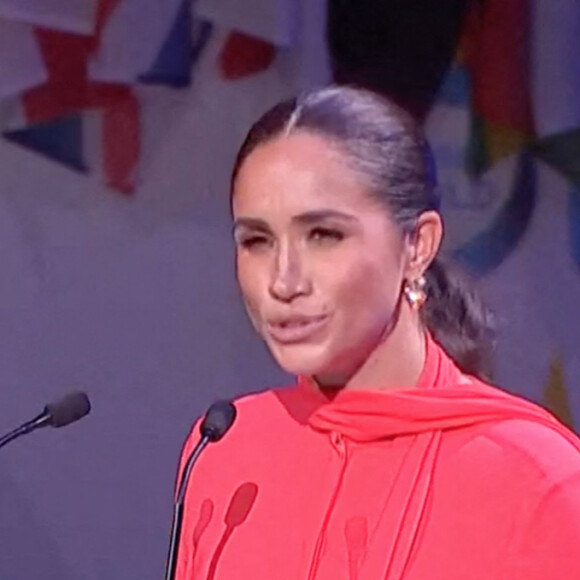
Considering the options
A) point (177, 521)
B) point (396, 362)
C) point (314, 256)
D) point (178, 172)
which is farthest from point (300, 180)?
point (178, 172)

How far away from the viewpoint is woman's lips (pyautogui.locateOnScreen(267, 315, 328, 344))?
3.38 ft

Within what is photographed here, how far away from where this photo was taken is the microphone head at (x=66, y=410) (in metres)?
1.20

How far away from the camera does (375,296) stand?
1049mm

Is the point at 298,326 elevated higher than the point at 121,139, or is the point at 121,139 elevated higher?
the point at 121,139

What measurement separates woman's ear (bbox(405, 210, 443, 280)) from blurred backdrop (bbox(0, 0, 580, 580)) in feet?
3.80

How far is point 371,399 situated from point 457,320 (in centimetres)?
16

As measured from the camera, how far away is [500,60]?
7.43 ft

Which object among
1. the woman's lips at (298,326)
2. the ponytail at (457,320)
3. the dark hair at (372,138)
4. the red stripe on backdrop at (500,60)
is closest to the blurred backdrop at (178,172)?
the red stripe on backdrop at (500,60)

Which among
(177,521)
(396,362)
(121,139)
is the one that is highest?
(121,139)

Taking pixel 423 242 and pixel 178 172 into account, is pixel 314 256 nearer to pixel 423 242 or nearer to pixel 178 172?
pixel 423 242

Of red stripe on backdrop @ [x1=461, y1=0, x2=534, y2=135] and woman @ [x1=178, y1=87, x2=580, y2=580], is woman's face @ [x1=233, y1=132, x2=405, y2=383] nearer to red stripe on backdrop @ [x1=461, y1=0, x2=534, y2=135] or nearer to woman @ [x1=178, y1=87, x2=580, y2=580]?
woman @ [x1=178, y1=87, x2=580, y2=580]

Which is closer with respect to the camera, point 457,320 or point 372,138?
point 372,138

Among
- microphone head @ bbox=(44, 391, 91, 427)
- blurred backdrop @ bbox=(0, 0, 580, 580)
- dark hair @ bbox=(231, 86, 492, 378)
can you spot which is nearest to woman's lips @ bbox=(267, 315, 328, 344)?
dark hair @ bbox=(231, 86, 492, 378)

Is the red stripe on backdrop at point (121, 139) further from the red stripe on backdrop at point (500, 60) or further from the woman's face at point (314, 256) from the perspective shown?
the woman's face at point (314, 256)
